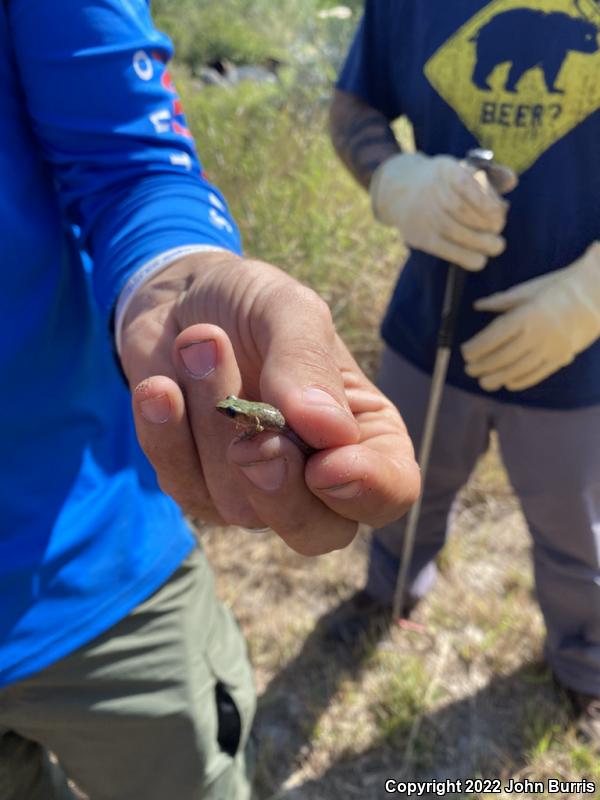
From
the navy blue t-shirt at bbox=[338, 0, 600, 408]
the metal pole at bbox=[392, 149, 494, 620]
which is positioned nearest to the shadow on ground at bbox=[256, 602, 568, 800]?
the metal pole at bbox=[392, 149, 494, 620]

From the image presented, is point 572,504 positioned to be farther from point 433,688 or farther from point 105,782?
point 105,782

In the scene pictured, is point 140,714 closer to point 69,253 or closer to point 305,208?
point 69,253

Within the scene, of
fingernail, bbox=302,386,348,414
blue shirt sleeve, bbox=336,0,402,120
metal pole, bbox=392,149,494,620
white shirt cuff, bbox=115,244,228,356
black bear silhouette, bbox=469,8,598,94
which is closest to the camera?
fingernail, bbox=302,386,348,414

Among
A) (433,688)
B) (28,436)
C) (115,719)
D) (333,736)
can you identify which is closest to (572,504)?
(433,688)

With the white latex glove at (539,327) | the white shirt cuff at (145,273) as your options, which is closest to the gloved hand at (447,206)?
the white latex glove at (539,327)

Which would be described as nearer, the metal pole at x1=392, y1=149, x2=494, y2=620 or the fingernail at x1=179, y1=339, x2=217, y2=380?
the fingernail at x1=179, y1=339, x2=217, y2=380

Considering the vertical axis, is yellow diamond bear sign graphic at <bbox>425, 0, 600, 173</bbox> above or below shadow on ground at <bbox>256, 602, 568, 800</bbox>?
above

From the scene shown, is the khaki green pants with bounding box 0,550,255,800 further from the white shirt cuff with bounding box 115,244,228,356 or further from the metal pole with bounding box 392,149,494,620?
the metal pole with bounding box 392,149,494,620
